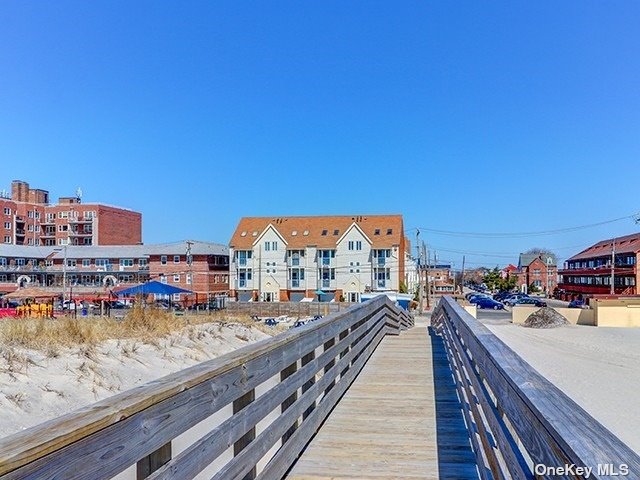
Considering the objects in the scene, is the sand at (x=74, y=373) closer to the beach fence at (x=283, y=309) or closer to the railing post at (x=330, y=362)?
the railing post at (x=330, y=362)

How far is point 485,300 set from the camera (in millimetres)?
60938

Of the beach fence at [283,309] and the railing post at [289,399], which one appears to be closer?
the railing post at [289,399]

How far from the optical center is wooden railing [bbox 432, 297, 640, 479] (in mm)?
1551

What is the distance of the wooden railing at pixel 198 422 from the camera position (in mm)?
1528

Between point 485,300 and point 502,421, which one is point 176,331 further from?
point 485,300

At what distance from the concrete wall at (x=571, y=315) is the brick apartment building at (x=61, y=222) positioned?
59845 mm

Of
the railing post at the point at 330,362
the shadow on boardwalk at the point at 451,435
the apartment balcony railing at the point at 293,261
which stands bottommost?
the shadow on boardwalk at the point at 451,435

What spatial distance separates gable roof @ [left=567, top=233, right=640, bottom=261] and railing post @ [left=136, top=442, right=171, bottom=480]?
224 ft

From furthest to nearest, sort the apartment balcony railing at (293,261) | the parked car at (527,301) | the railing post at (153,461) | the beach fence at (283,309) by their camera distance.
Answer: the parked car at (527,301), the apartment balcony railing at (293,261), the beach fence at (283,309), the railing post at (153,461)

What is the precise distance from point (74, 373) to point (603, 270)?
6956cm

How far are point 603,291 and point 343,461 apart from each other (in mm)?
70665

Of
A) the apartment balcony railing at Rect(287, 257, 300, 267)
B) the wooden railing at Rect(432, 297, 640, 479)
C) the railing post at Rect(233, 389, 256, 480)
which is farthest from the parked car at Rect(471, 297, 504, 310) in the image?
the railing post at Rect(233, 389, 256, 480)

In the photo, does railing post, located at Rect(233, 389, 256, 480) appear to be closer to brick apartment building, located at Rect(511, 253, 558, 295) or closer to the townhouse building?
the townhouse building

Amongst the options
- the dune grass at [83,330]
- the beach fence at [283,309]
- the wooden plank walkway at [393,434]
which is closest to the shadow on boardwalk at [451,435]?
the wooden plank walkway at [393,434]
